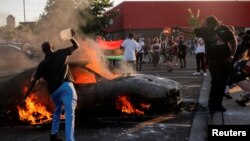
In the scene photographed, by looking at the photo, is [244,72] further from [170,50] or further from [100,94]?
[170,50]

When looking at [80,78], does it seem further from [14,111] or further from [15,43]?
→ [15,43]

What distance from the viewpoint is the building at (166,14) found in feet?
143

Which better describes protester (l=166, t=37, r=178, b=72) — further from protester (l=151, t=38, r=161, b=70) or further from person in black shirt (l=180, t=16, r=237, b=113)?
person in black shirt (l=180, t=16, r=237, b=113)

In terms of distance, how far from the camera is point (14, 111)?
7559 millimetres

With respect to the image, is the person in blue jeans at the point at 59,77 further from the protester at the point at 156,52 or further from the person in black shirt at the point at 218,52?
the protester at the point at 156,52

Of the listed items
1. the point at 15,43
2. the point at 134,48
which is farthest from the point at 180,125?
the point at 15,43

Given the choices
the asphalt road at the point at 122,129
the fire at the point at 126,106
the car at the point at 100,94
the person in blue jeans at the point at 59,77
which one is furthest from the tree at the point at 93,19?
the person in blue jeans at the point at 59,77

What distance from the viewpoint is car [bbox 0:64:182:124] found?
24.8 ft

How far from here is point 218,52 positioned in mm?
7996

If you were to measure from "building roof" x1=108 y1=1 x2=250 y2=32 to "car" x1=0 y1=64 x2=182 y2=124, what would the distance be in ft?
118

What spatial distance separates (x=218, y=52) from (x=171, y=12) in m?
37.0

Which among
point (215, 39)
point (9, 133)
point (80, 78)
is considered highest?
point (215, 39)

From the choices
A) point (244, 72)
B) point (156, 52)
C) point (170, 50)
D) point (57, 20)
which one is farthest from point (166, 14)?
point (244, 72)

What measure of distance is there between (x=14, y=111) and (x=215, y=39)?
3.91 m
